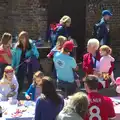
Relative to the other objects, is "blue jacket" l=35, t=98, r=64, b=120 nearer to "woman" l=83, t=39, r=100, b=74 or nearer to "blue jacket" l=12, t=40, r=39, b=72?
"woman" l=83, t=39, r=100, b=74

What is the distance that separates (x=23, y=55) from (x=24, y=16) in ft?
12.7

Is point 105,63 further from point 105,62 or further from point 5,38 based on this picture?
point 5,38

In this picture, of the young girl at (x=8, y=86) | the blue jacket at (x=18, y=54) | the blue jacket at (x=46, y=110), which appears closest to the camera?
the blue jacket at (x=46, y=110)

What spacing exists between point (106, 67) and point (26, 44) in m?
1.75

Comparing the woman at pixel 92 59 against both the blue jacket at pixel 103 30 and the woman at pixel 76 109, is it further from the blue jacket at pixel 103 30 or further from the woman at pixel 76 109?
the woman at pixel 76 109

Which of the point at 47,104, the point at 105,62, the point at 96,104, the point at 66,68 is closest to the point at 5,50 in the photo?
the point at 66,68

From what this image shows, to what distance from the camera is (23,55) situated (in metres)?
9.35

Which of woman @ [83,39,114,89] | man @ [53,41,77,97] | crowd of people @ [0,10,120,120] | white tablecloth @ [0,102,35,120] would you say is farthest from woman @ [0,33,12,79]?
white tablecloth @ [0,102,35,120]

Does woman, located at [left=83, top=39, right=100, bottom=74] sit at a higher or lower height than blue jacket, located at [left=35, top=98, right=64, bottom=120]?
higher

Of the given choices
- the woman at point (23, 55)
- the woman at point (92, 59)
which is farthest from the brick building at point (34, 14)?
the woman at point (92, 59)

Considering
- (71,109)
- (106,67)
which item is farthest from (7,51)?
(71,109)

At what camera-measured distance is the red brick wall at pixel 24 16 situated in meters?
12.9

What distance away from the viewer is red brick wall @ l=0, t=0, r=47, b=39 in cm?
1291

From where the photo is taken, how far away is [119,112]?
6879 mm
